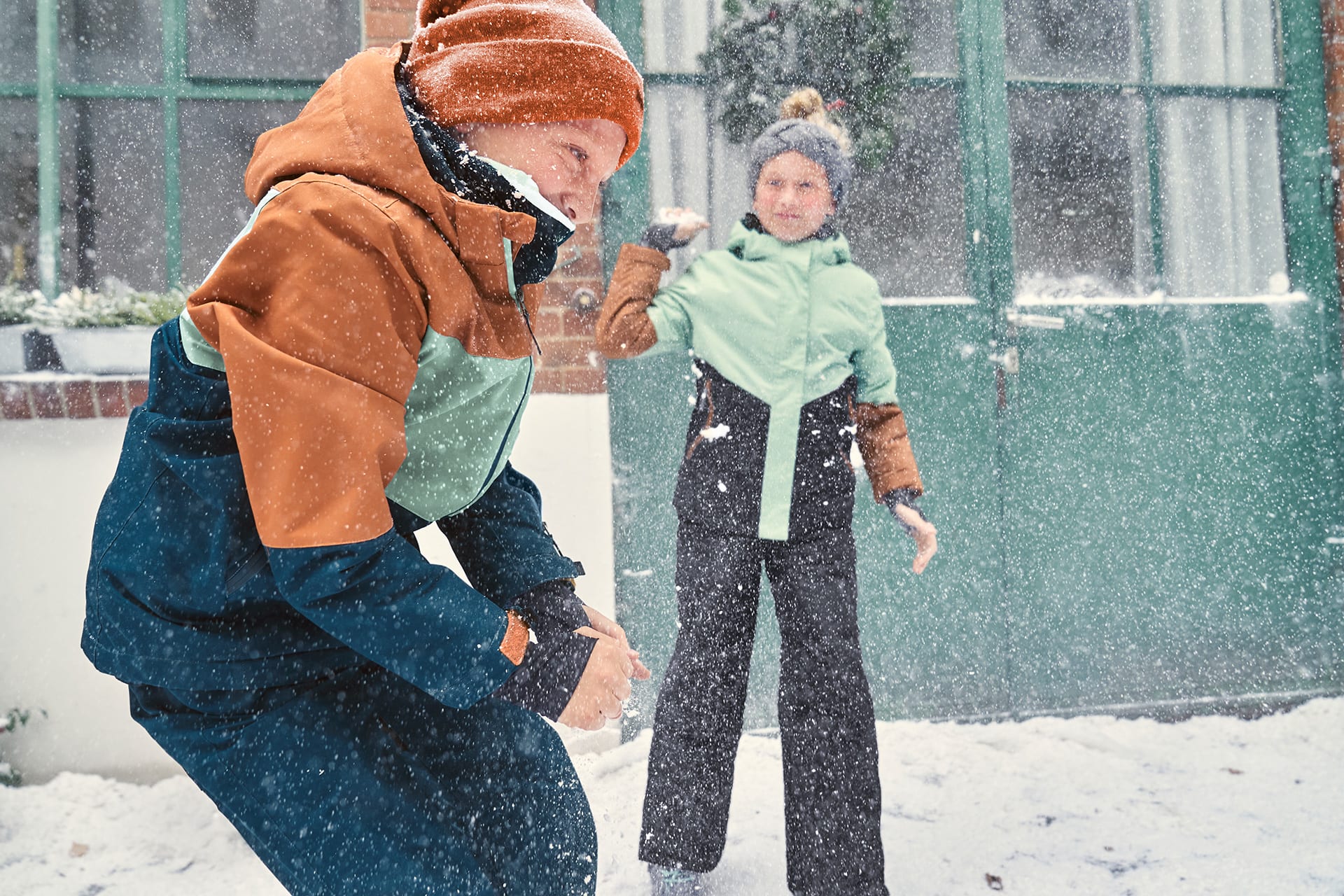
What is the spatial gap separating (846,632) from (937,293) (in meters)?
1.76

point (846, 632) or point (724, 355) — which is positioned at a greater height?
point (724, 355)

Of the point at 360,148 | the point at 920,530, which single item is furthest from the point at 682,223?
the point at 360,148

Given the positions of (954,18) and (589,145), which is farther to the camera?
(954,18)

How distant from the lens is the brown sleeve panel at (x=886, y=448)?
7.25 feet

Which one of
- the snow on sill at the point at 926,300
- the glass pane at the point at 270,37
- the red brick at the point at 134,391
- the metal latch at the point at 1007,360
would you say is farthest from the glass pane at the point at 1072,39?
the red brick at the point at 134,391

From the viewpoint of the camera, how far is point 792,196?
2.22 meters

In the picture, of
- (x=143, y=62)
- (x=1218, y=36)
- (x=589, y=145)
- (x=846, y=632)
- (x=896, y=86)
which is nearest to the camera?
(x=589, y=145)

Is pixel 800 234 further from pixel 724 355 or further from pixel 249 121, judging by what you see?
pixel 249 121

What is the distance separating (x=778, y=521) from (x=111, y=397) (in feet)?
6.55

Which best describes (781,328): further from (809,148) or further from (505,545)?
(505,545)

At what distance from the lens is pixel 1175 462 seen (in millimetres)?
3557

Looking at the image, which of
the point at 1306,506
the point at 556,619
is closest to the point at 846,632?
the point at 556,619

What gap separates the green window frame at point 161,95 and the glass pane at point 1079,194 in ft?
8.03

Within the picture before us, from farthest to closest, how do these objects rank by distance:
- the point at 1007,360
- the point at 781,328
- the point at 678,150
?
the point at 1007,360
the point at 678,150
the point at 781,328
